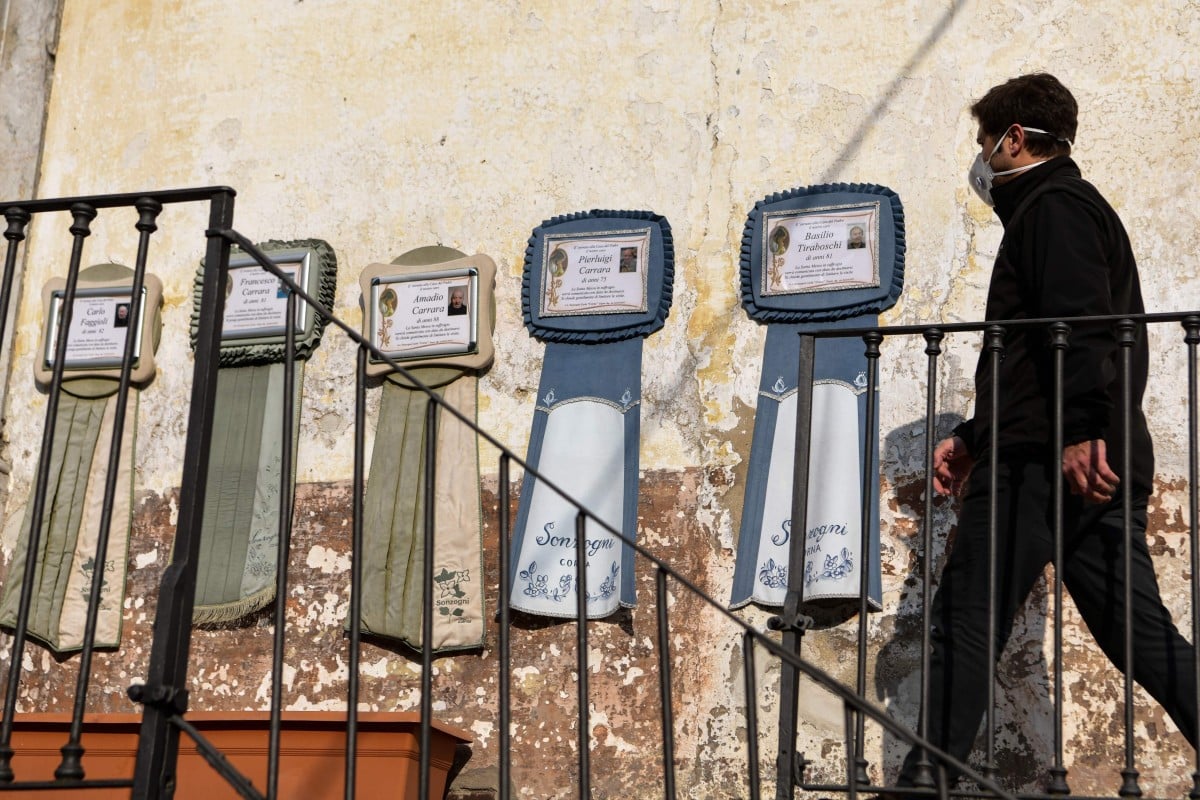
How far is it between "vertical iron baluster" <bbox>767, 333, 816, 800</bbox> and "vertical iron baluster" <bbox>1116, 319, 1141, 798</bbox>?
0.75 meters

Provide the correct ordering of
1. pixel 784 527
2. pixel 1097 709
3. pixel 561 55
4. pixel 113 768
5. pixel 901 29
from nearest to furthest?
pixel 113 768 → pixel 1097 709 → pixel 784 527 → pixel 901 29 → pixel 561 55

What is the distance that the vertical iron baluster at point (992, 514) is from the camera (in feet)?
11.1

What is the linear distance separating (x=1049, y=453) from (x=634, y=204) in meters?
2.49

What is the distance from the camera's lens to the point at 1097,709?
4.79 m

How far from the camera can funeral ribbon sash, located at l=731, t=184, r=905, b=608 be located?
5.11 meters

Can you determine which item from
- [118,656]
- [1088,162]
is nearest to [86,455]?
[118,656]

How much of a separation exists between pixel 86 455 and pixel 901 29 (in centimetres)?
352

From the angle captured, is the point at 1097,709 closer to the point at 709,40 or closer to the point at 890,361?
the point at 890,361

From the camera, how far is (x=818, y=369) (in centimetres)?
537

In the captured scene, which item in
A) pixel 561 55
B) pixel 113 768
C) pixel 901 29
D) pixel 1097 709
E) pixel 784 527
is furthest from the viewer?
pixel 561 55

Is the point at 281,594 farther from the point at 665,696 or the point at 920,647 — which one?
the point at 920,647

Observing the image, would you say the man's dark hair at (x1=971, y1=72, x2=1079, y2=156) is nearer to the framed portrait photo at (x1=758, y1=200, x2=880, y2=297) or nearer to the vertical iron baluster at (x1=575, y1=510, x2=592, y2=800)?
the framed portrait photo at (x1=758, y1=200, x2=880, y2=297)

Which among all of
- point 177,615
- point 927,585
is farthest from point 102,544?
point 927,585

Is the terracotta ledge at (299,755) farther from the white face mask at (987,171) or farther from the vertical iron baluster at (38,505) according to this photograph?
the white face mask at (987,171)
